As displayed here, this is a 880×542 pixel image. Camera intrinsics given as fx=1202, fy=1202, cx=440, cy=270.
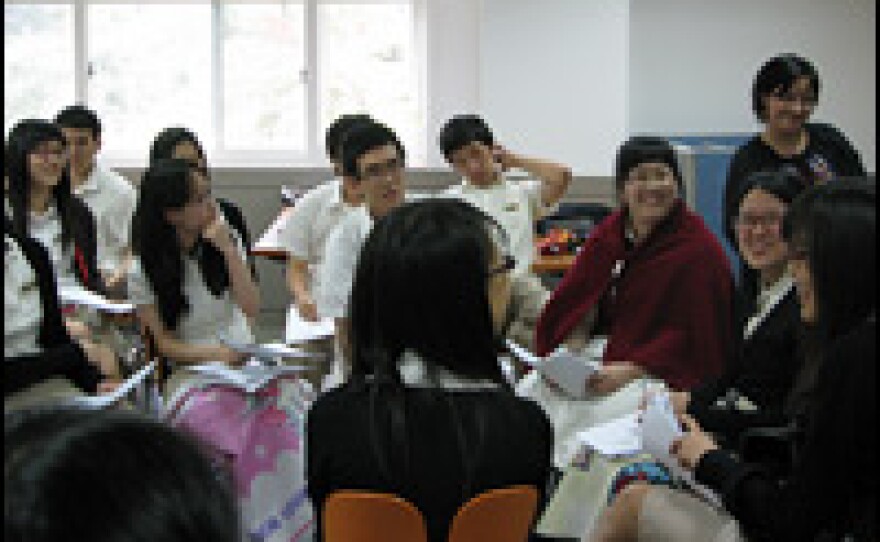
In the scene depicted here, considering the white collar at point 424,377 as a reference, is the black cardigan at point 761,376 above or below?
below

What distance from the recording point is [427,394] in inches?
70.4

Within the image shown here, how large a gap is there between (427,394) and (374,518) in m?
0.20

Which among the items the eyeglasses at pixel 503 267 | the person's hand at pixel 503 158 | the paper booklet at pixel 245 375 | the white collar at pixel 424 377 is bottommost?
the paper booklet at pixel 245 375

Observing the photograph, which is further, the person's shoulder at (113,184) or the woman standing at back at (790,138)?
the person's shoulder at (113,184)

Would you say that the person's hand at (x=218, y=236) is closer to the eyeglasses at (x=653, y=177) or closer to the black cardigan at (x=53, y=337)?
the black cardigan at (x=53, y=337)

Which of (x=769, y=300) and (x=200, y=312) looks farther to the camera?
(x=200, y=312)

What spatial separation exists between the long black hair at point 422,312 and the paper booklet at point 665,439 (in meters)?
0.49

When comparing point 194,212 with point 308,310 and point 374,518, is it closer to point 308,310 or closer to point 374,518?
point 308,310

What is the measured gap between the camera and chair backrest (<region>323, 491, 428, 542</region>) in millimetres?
1720

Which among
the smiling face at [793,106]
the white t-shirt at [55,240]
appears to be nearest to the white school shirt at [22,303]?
the white t-shirt at [55,240]

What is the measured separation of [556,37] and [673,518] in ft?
15.1

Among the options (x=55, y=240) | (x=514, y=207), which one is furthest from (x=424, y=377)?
(x=514, y=207)

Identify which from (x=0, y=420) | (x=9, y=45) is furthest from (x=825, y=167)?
(x=9, y=45)

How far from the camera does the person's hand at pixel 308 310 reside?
12.0 feet
